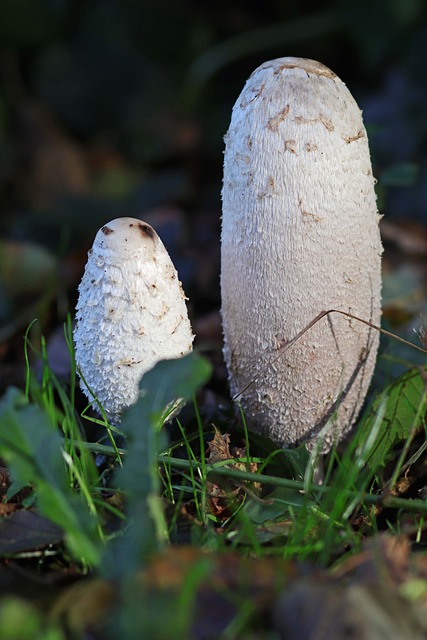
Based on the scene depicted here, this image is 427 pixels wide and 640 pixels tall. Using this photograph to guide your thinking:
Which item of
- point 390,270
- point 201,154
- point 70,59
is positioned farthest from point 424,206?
point 70,59

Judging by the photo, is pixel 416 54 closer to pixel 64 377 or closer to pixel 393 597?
pixel 64 377

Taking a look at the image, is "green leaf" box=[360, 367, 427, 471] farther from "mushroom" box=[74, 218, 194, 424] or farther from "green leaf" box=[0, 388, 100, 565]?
"green leaf" box=[0, 388, 100, 565]

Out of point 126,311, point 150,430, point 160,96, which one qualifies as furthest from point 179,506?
point 160,96

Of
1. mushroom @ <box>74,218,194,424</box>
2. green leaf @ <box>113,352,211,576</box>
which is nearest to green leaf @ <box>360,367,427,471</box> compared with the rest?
mushroom @ <box>74,218,194,424</box>

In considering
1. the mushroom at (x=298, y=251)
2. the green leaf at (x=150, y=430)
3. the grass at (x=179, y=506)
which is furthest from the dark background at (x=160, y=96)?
the green leaf at (x=150, y=430)

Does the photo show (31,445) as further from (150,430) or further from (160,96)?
(160,96)

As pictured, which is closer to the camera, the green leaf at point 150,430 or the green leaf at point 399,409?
the green leaf at point 150,430

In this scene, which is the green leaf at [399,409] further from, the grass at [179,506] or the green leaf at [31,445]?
the green leaf at [31,445]
